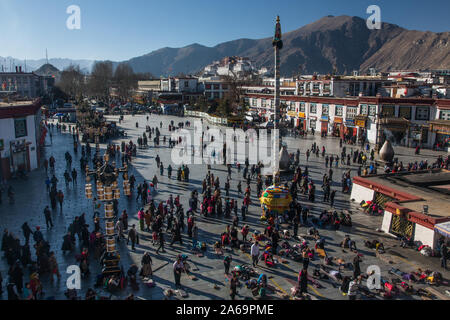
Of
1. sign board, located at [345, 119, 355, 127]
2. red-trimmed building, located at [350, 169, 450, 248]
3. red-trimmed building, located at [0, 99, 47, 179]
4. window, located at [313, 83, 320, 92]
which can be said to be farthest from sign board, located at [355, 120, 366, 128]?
red-trimmed building, located at [0, 99, 47, 179]

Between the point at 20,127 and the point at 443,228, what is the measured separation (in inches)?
1134

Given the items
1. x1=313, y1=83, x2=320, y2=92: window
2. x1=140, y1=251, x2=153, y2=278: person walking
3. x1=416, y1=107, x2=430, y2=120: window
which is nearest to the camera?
x1=140, y1=251, x2=153, y2=278: person walking

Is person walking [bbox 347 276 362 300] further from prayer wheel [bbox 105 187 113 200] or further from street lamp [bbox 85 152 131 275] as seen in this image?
prayer wheel [bbox 105 187 113 200]

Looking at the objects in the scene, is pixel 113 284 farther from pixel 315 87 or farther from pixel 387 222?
pixel 315 87

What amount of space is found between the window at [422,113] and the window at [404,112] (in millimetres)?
840

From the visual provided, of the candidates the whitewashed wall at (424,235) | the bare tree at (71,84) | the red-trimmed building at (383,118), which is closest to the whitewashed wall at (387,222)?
the whitewashed wall at (424,235)

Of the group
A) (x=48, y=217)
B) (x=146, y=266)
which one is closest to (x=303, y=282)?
(x=146, y=266)

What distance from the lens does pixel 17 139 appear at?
94.1ft

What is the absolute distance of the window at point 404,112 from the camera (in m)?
40.4

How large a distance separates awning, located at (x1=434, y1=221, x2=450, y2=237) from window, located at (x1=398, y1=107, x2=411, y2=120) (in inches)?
1119

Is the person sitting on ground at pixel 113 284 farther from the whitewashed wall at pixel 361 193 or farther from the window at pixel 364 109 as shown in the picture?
the window at pixel 364 109

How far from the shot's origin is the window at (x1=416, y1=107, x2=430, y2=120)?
128 feet

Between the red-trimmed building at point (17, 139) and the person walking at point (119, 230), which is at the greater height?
the red-trimmed building at point (17, 139)
